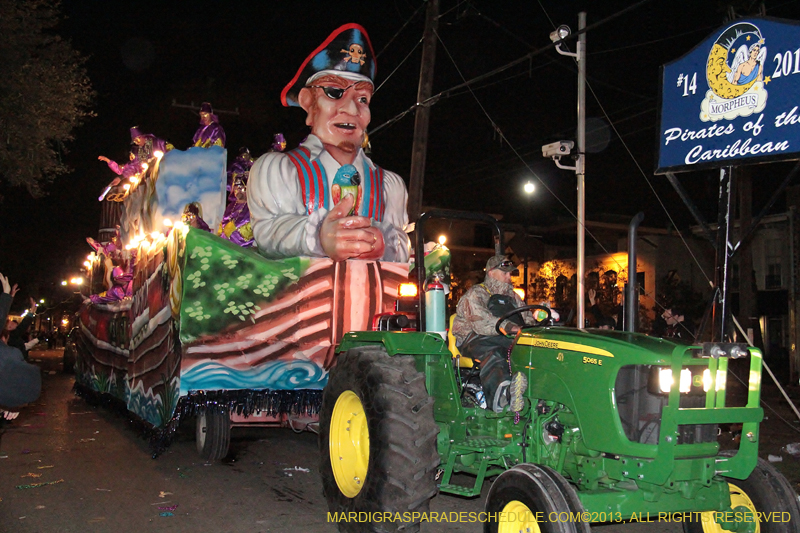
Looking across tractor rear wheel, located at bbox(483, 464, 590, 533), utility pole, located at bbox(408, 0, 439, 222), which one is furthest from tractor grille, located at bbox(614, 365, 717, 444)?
utility pole, located at bbox(408, 0, 439, 222)

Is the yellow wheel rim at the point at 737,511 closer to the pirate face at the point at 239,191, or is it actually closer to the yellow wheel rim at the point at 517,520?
the yellow wheel rim at the point at 517,520

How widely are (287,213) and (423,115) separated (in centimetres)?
602

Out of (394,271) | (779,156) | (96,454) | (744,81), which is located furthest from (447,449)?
(96,454)

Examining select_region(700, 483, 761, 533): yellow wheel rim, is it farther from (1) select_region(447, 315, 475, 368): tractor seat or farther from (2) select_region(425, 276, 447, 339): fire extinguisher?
(2) select_region(425, 276, 447, 339): fire extinguisher

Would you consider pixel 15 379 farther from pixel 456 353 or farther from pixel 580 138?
pixel 580 138

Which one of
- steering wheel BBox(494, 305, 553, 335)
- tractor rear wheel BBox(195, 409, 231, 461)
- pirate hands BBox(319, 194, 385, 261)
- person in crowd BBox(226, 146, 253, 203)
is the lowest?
tractor rear wheel BBox(195, 409, 231, 461)

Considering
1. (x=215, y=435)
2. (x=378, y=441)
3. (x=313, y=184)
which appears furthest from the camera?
(x=313, y=184)

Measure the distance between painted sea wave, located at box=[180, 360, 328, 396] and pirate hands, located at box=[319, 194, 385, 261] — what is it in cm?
137

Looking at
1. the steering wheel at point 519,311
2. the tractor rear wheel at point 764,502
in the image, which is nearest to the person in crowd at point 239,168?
the steering wheel at point 519,311

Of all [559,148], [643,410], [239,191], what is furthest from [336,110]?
[643,410]

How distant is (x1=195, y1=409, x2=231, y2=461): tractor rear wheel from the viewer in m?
8.29

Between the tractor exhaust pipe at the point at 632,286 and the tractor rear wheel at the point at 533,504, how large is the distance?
1251 mm

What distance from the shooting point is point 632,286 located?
471 cm

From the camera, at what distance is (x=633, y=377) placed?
4.54m
